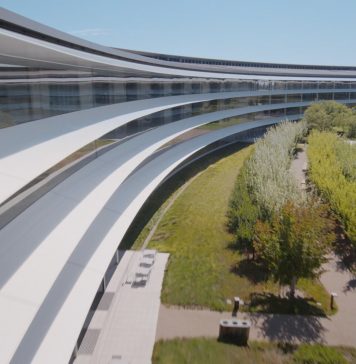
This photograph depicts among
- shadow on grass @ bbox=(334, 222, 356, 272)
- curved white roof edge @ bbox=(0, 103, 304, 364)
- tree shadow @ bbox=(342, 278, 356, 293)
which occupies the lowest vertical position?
tree shadow @ bbox=(342, 278, 356, 293)

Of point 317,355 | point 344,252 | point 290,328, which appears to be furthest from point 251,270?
point 344,252

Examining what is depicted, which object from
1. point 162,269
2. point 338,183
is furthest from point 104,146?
point 338,183

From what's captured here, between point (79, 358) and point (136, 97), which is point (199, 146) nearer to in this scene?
point (136, 97)

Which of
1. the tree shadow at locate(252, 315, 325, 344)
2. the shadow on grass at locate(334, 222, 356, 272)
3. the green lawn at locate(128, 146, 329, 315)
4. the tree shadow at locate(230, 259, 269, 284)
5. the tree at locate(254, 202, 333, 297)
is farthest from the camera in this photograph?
the shadow on grass at locate(334, 222, 356, 272)

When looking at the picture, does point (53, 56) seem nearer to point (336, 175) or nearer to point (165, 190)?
point (165, 190)

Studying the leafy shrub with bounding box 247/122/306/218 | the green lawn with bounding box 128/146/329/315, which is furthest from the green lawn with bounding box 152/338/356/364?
the leafy shrub with bounding box 247/122/306/218

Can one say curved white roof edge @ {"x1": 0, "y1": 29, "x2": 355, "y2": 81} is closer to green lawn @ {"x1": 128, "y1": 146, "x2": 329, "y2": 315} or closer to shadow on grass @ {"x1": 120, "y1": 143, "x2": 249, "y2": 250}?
shadow on grass @ {"x1": 120, "y1": 143, "x2": 249, "y2": 250}

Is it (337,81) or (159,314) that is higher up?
(337,81)

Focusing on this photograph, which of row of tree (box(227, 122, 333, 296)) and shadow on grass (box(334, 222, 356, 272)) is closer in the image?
row of tree (box(227, 122, 333, 296))
